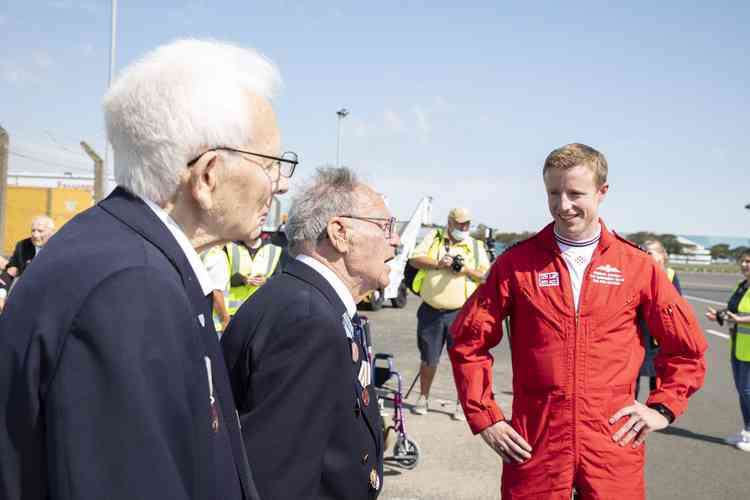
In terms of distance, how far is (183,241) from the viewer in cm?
129

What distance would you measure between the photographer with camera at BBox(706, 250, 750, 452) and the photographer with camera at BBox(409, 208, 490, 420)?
2.59 m

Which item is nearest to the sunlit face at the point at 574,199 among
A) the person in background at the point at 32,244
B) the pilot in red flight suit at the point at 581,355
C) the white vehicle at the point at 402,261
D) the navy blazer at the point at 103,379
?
the pilot in red flight suit at the point at 581,355

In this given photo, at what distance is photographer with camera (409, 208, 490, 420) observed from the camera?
7238 millimetres

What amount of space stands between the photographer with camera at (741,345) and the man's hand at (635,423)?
182 inches

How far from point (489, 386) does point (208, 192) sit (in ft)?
6.14

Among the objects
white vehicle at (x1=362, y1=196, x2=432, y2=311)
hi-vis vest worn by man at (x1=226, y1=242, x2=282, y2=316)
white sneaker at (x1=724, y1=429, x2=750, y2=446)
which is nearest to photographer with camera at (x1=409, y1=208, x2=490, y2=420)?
hi-vis vest worn by man at (x1=226, y1=242, x2=282, y2=316)

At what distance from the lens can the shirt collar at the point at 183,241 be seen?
4.13 ft

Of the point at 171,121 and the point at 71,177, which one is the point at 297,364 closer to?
the point at 171,121

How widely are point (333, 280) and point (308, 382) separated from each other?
1.92ft

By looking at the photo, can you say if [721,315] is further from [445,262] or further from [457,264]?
[445,262]

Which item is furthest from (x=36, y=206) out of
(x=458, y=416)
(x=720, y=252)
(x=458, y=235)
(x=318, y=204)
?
(x=720, y=252)

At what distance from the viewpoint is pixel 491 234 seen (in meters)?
10.8

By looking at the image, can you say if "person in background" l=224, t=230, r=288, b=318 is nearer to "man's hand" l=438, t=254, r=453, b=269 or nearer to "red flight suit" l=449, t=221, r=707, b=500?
"man's hand" l=438, t=254, r=453, b=269

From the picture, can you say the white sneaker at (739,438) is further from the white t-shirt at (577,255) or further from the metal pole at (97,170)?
the metal pole at (97,170)
